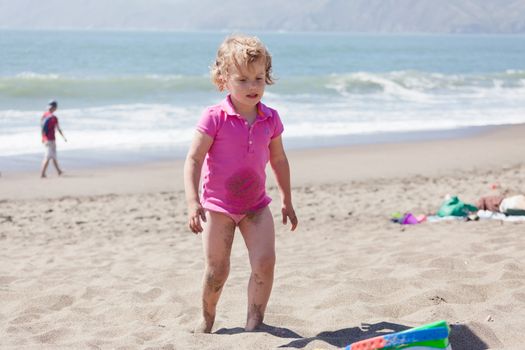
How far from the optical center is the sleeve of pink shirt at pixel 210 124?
373cm

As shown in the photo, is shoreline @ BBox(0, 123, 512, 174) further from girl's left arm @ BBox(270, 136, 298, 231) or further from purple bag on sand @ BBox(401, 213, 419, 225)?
girl's left arm @ BBox(270, 136, 298, 231)

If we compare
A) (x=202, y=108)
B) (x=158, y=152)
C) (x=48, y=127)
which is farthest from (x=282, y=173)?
(x=202, y=108)

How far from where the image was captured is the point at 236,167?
3.77m

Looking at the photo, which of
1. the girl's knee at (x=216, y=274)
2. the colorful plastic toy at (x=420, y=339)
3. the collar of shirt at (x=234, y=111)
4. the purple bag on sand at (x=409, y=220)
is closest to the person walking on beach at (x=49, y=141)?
the purple bag on sand at (x=409, y=220)

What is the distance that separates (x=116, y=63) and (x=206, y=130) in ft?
151

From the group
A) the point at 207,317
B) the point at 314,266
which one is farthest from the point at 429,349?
the point at 314,266

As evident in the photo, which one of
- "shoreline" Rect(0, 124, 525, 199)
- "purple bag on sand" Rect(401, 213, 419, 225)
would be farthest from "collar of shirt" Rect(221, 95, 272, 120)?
"shoreline" Rect(0, 124, 525, 199)

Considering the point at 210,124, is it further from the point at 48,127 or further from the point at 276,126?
the point at 48,127

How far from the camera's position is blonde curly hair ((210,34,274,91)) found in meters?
3.70

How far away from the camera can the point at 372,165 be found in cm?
1186

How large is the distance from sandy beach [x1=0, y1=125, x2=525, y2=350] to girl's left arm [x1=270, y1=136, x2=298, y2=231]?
59 cm

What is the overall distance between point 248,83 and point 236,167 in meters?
0.41

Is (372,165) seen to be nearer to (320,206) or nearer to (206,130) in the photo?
(320,206)

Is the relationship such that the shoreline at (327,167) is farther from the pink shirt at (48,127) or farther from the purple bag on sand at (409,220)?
the purple bag on sand at (409,220)
